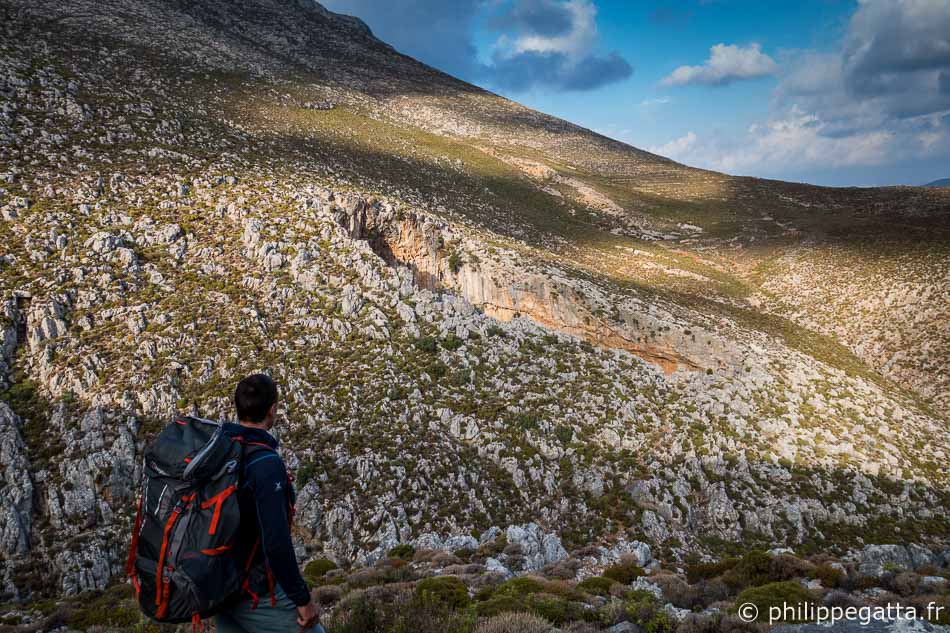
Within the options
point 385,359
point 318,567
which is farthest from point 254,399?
point 385,359

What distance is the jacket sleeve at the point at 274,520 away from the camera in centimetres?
404

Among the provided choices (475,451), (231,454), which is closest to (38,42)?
(475,451)

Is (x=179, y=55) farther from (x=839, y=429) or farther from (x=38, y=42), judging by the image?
(x=839, y=429)

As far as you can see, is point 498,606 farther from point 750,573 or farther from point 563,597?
point 750,573

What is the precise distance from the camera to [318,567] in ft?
43.8

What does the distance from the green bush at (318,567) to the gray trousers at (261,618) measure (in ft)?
31.8

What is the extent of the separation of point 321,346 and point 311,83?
6079cm

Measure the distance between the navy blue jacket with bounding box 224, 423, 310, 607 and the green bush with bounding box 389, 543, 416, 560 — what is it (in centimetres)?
1077

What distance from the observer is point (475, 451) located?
18797mm

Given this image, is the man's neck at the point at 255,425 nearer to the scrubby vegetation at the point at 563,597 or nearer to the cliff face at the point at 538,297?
the scrubby vegetation at the point at 563,597

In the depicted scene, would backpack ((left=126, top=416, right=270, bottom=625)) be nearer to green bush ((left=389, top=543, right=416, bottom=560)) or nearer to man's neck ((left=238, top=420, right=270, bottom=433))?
man's neck ((left=238, top=420, right=270, bottom=433))

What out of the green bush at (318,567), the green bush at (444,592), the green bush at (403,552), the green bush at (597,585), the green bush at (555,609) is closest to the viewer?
the green bush at (555,609)

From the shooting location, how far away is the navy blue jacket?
404cm

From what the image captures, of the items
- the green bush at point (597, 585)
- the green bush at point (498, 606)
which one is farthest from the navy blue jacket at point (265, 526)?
the green bush at point (597, 585)
